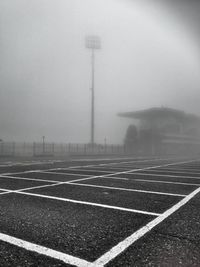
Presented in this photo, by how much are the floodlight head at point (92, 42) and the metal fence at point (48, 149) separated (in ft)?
66.4

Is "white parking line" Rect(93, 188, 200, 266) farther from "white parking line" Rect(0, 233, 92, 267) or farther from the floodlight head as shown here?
the floodlight head

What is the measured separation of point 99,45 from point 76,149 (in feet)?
75.1

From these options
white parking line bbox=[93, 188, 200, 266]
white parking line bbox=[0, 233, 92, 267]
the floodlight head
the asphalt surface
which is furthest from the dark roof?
white parking line bbox=[0, 233, 92, 267]

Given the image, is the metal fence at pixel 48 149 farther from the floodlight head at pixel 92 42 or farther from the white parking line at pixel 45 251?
the white parking line at pixel 45 251

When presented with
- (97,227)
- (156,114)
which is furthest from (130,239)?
(156,114)

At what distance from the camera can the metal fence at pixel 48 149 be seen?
3852 centimetres

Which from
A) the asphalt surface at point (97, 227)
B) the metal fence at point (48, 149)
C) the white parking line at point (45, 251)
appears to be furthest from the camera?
the metal fence at point (48, 149)

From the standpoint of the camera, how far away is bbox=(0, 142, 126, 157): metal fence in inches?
1516

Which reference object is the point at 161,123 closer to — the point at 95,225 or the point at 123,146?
the point at 123,146

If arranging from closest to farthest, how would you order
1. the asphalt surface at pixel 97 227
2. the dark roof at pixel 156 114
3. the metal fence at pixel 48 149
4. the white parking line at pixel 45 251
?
the white parking line at pixel 45 251, the asphalt surface at pixel 97 227, the metal fence at pixel 48 149, the dark roof at pixel 156 114

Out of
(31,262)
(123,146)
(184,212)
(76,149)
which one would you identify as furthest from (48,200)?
(123,146)

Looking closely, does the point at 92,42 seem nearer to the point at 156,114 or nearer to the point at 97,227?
the point at 156,114

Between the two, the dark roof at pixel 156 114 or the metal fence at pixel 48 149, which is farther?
the dark roof at pixel 156 114

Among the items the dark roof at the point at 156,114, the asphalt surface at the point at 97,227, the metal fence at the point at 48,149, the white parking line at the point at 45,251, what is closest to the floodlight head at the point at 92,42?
the metal fence at the point at 48,149
